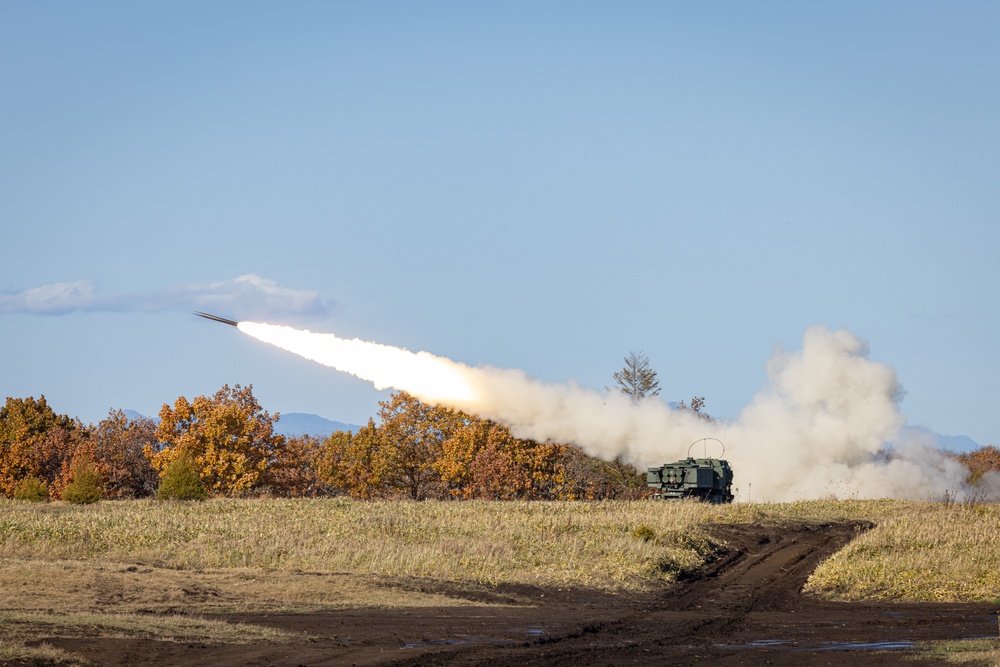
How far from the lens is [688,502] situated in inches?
2064

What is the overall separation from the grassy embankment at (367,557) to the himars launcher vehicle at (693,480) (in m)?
9.99

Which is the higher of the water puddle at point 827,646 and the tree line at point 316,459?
the tree line at point 316,459

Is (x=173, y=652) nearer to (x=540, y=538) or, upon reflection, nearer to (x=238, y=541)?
(x=238, y=541)

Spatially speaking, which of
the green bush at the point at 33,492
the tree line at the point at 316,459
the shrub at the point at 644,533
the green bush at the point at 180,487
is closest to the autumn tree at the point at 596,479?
the tree line at the point at 316,459

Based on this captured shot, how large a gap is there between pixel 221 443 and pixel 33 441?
2123cm

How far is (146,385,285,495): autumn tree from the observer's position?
2803 inches

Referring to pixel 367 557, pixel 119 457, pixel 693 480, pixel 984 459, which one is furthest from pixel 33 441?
Result: pixel 984 459

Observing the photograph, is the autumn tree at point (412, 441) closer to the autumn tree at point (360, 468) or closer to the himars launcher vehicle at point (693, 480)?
the autumn tree at point (360, 468)

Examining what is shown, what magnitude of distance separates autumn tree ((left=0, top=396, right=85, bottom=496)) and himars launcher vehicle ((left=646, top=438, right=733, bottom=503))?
41.5 m

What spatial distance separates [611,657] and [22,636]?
967 cm

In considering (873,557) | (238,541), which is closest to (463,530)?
(238,541)

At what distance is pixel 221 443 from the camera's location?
238 ft

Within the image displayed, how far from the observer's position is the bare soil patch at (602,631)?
18.8 metres

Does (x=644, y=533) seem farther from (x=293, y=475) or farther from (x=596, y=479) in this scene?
(x=293, y=475)
